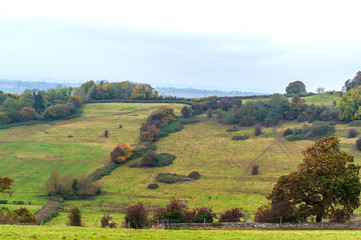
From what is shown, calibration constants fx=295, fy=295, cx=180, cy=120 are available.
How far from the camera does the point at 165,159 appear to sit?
61281mm

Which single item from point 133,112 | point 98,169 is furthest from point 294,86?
point 98,169

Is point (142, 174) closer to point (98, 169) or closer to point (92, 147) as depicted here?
point (98, 169)

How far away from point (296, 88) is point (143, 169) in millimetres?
90724

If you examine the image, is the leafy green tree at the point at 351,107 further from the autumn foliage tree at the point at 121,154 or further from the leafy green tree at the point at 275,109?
the autumn foliage tree at the point at 121,154

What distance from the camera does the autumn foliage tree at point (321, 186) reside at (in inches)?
997

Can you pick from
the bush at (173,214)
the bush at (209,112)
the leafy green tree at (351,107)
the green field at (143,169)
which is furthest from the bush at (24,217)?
the leafy green tree at (351,107)

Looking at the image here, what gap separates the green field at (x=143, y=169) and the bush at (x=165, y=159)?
130cm

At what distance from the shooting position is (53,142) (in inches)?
2825

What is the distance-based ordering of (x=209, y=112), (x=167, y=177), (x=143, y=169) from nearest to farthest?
(x=167, y=177) → (x=143, y=169) → (x=209, y=112)

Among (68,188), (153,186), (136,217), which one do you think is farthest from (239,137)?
(136,217)

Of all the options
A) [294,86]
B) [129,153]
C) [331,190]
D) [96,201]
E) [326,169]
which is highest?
[294,86]

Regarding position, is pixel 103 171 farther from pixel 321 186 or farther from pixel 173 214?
pixel 321 186

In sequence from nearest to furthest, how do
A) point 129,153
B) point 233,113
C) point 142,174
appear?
point 142,174, point 129,153, point 233,113

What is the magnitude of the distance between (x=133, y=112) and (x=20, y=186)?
5333cm
